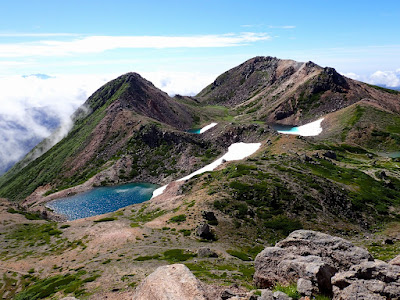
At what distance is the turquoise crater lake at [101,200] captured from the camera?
371 feet

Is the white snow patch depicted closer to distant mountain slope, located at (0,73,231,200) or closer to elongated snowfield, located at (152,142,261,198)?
elongated snowfield, located at (152,142,261,198)

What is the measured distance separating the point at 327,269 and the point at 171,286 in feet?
40.8

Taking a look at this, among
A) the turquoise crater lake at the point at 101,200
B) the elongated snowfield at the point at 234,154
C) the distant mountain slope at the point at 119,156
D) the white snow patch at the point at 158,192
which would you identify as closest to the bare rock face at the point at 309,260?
the white snow patch at the point at 158,192

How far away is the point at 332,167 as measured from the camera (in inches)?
3748

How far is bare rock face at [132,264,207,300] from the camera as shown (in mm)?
20641

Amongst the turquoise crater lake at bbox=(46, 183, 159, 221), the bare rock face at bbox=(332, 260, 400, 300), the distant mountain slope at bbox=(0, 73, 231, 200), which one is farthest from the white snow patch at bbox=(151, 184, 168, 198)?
the bare rock face at bbox=(332, 260, 400, 300)

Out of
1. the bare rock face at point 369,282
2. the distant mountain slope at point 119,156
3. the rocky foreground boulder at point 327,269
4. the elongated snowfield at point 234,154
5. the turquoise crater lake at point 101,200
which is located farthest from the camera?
the distant mountain slope at point 119,156

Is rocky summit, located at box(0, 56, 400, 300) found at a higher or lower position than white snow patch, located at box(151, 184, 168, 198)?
higher

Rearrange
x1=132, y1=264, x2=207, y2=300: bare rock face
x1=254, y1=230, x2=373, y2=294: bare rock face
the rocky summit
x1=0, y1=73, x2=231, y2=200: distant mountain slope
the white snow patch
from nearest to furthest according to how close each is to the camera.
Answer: x1=254, y1=230, x2=373, y2=294: bare rock face < x1=132, y1=264, x2=207, y2=300: bare rock face < the rocky summit < the white snow patch < x1=0, y1=73, x2=231, y2=200: distant mountain slope

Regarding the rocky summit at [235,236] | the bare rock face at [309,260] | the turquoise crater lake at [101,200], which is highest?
the bare rock face at [309,260]

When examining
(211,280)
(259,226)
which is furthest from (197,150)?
(211,280)

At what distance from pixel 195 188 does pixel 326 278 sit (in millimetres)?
66928

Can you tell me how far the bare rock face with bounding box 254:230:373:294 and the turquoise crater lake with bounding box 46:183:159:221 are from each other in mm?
97611

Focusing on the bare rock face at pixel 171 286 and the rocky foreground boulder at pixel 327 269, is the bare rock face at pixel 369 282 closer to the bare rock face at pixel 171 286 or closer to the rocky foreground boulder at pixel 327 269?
the rocky foreground boulder at pixel 327 269
